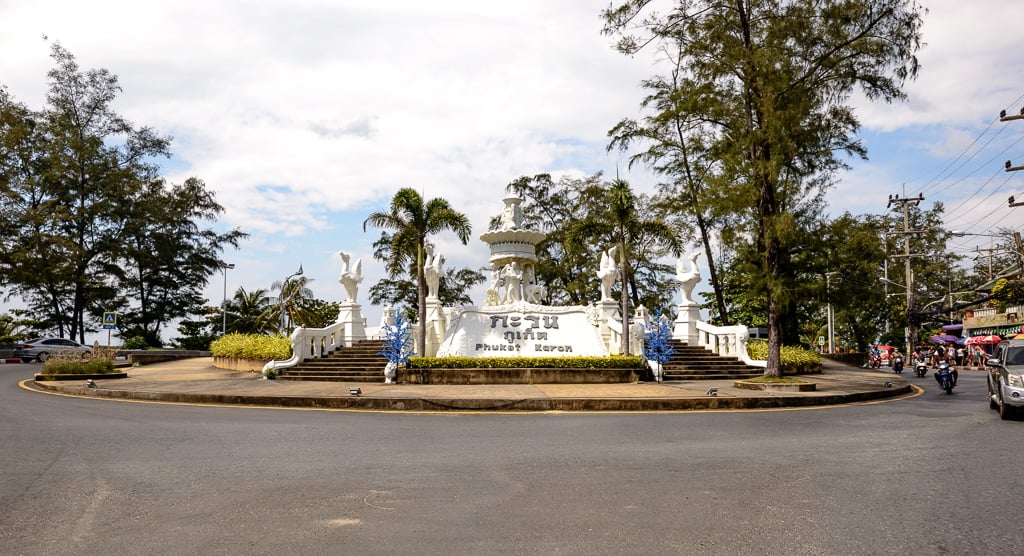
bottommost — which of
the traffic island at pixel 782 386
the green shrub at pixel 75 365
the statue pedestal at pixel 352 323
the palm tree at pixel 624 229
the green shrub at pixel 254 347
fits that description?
the traffic island at pixel 782 386

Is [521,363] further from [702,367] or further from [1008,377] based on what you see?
[1008,377]

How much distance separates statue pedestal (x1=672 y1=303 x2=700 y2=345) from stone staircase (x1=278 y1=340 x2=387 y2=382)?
1168 centimetres

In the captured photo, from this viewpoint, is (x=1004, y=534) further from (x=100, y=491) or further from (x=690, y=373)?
(x=690, y=373)

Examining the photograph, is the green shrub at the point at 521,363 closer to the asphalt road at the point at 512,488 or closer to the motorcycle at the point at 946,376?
the motorcycle at the point at 946,376

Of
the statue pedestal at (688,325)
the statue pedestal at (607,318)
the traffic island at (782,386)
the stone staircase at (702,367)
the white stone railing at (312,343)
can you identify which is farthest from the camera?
the statue pedestal at (688,325)

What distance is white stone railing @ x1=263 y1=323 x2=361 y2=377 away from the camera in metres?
23.9

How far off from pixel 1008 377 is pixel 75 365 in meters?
25.9

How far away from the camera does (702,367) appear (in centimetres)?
2430

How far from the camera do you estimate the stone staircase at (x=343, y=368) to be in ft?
74.1

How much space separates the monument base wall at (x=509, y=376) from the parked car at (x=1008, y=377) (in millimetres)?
9641

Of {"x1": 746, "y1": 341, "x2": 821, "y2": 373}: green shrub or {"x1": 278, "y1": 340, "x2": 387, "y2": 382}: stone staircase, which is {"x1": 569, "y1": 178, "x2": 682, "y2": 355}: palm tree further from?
{"x1": 278, "y1": 340, "x2": 387, "y2": 382}: stone staircase

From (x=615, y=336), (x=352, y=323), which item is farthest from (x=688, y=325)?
(x=352, y=323)

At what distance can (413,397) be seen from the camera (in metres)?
16.1

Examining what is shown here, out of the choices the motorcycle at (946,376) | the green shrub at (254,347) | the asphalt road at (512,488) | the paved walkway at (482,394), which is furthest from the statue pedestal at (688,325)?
the asphalt road at (512,488)
